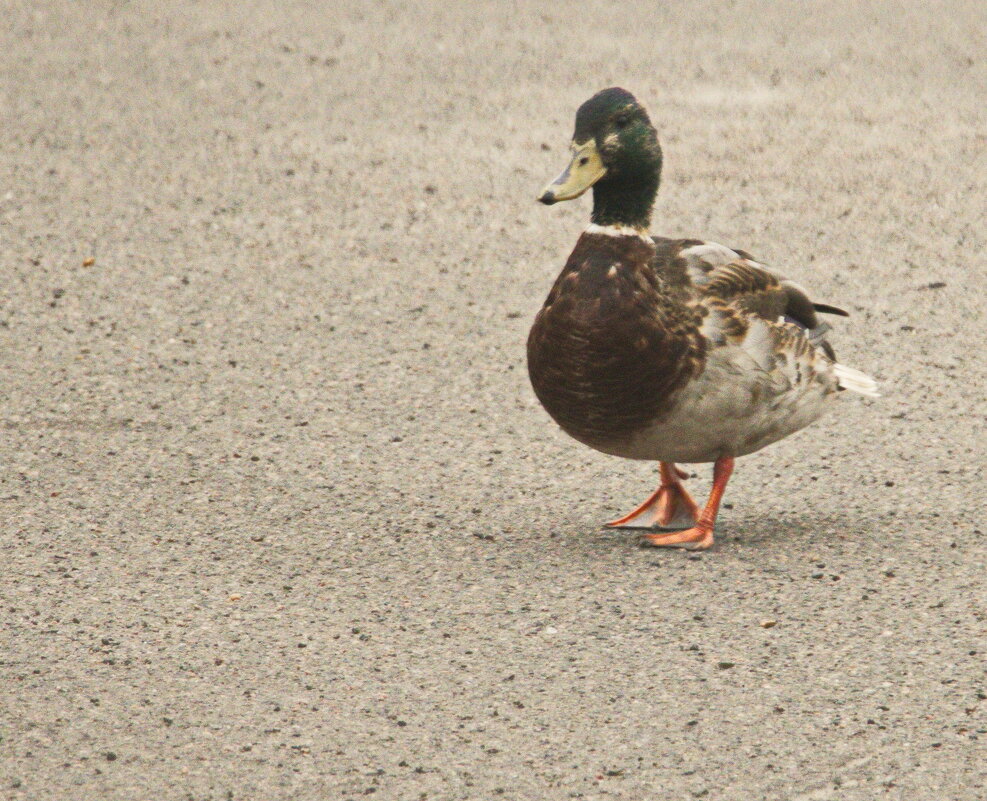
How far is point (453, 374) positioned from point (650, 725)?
2.85 m

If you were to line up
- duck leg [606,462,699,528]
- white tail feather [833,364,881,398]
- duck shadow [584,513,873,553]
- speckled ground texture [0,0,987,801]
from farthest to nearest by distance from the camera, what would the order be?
white tail feather [833,364,881,398]
duck leg [606,462,699,528]
duck shadow [584,513,873,553]
speckled ground texture [0,0,987,801]

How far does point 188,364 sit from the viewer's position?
662cm

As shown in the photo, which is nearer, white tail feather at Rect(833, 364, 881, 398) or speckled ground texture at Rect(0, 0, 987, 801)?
speckled ground texture at Rect(0, 0, 987, 801)

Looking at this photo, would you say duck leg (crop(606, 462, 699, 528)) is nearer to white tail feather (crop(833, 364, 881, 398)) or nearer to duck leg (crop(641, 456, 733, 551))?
duck leg (crop(641, 456, 733, 551))

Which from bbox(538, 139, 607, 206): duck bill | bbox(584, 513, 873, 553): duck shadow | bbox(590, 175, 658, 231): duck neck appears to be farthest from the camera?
bbox(584, 513, 873, 553): duck shadow

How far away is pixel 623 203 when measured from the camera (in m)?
4.89

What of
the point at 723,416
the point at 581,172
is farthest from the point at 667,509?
the point at 581,172

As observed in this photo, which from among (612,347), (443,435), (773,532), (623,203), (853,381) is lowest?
(443,435)

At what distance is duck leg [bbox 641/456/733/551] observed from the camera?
4.93 m

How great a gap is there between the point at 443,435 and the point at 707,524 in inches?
53.0

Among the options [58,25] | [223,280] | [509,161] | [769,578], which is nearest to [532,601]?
[769,578]

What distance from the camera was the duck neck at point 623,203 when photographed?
16.0ft

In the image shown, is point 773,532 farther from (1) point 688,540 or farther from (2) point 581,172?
(2) point 581,172

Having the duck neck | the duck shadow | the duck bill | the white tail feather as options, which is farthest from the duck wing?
the duck shadow
